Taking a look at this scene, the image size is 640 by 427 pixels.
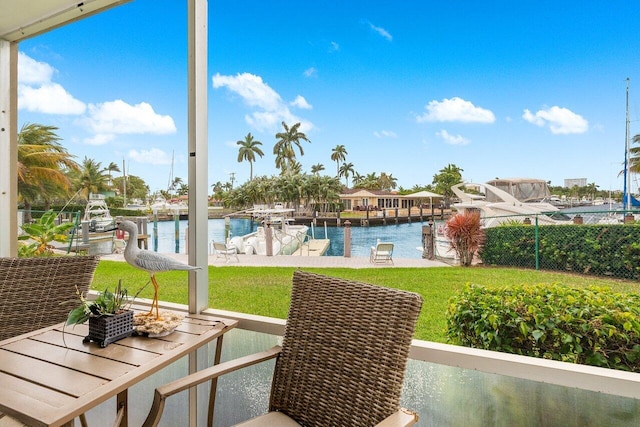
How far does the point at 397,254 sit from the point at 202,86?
1.81 meters

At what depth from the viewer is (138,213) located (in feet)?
8.75

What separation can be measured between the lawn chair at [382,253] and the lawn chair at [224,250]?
45.9 inches

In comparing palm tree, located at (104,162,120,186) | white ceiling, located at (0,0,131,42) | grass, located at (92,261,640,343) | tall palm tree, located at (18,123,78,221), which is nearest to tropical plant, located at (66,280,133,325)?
grass, located at (92,261,640,343)

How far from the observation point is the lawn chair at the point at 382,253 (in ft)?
9.24

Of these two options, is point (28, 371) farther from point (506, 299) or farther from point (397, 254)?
point (397, 254)

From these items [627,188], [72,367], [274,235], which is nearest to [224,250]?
[274,235]

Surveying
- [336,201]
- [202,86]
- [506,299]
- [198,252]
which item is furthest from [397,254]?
[202,86]

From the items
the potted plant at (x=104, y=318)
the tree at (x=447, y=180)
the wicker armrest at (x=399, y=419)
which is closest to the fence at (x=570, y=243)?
the tree at (x=447, y=180)

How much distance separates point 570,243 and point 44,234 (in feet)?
12.2

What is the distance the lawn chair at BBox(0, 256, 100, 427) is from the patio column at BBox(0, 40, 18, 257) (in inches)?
41.0

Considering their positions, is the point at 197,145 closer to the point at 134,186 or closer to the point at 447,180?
the point at 134,186

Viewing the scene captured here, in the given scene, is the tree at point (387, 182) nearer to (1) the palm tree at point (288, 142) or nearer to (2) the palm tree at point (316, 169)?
(2) the palm tree at point (316, 169)

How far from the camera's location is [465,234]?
8.32 feet

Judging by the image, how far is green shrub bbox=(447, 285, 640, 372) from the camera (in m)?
1.44
